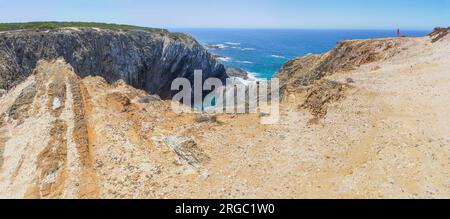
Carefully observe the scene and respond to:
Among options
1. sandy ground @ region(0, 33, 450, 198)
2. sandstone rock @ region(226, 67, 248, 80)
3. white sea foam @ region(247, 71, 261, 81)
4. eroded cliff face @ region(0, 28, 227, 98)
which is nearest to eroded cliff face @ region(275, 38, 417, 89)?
sandy ground @ region(0, 33, 450, 198)

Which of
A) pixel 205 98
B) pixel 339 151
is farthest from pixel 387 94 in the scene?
pixel 205 98

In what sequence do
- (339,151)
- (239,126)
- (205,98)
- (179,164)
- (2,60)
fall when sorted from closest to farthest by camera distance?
(179,164) → (339,151) → (239,126) → (2,60) → (205,98)

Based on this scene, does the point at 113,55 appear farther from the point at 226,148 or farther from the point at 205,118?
the point at 226,148

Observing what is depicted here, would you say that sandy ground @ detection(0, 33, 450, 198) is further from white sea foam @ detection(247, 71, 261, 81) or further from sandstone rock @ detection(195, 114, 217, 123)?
white sea foam @ detection(247, 71, 261, 81)

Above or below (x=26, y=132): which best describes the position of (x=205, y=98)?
below

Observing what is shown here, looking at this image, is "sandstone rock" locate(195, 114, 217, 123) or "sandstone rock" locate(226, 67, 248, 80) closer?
"sandstone rock" locate(195, 114, 217, 123)

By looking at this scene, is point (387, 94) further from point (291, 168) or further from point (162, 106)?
point (162, 106)
